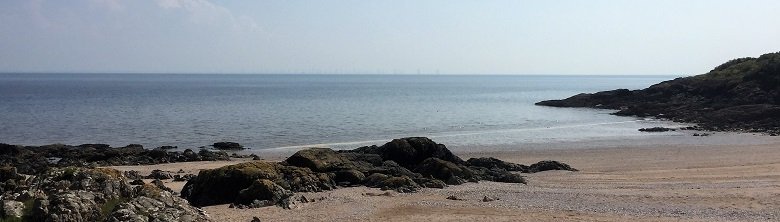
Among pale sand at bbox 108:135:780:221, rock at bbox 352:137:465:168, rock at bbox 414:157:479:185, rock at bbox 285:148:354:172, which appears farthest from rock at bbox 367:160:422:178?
rock at bbox 352:137:465:168

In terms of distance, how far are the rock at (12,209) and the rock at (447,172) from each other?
16769 millimetres

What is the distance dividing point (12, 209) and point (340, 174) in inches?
583

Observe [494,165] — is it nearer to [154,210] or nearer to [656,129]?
[154,210]

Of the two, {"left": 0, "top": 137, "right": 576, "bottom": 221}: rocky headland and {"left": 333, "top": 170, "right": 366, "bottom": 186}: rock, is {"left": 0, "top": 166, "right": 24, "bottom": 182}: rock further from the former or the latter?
{"left": 333, "top": 170, "right": 366, "bottom": 186}: rock

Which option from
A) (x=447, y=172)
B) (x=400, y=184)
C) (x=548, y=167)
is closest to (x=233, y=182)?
(x=400, y=184)

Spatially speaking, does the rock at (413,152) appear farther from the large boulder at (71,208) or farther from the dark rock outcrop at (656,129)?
the dark rock outcrop at (656,129)

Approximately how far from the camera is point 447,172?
86.7ft

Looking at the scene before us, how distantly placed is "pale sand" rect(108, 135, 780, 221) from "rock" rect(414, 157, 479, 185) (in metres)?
0.99

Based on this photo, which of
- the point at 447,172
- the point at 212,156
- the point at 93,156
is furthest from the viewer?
the point at 212,156

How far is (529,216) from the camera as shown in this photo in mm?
18203

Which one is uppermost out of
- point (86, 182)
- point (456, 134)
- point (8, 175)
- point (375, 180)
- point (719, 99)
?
point (86, 182)

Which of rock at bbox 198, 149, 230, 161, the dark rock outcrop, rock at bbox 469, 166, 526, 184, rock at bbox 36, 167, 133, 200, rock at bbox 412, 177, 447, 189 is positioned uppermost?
rock at bbox 36, 167, 133, 200

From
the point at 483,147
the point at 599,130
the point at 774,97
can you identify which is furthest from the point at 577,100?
the point at 483,147

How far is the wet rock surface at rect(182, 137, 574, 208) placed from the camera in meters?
20.6
